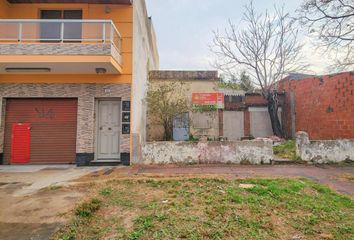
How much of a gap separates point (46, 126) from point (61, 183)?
3.97 m

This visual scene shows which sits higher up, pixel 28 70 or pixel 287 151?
pixel 28 70

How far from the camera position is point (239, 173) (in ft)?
21.5

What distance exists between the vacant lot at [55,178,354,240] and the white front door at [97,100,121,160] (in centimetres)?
317

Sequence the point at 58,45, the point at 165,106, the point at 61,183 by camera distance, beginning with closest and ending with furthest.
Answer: the point at 61,183, the point at 58,45, the point at 165,106

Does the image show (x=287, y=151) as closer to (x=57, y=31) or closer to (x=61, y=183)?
(x=61, y=183)

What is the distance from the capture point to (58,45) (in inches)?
290

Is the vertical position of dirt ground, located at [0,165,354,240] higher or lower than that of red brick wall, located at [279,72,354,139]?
lower

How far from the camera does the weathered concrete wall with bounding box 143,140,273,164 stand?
796 cm

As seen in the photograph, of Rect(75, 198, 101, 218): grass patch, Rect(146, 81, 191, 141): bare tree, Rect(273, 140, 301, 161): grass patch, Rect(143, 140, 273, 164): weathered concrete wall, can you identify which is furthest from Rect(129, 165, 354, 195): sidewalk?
Rect(146, 81, 191, 141): bare tree

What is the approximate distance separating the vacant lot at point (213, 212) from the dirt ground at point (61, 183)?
39 cm

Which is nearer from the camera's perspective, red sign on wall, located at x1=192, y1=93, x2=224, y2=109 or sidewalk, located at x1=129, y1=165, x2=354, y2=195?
sidewalk, located at x1=129, y1=165, x2=354, y2=195

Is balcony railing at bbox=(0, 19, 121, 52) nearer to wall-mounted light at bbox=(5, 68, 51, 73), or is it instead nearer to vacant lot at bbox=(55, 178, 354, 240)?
wall-mounted light at bbox=(5, 68, 51, 73)

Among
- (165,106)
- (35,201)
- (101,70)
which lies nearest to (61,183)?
(35,201)

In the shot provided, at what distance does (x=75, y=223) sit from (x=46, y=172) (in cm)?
463
